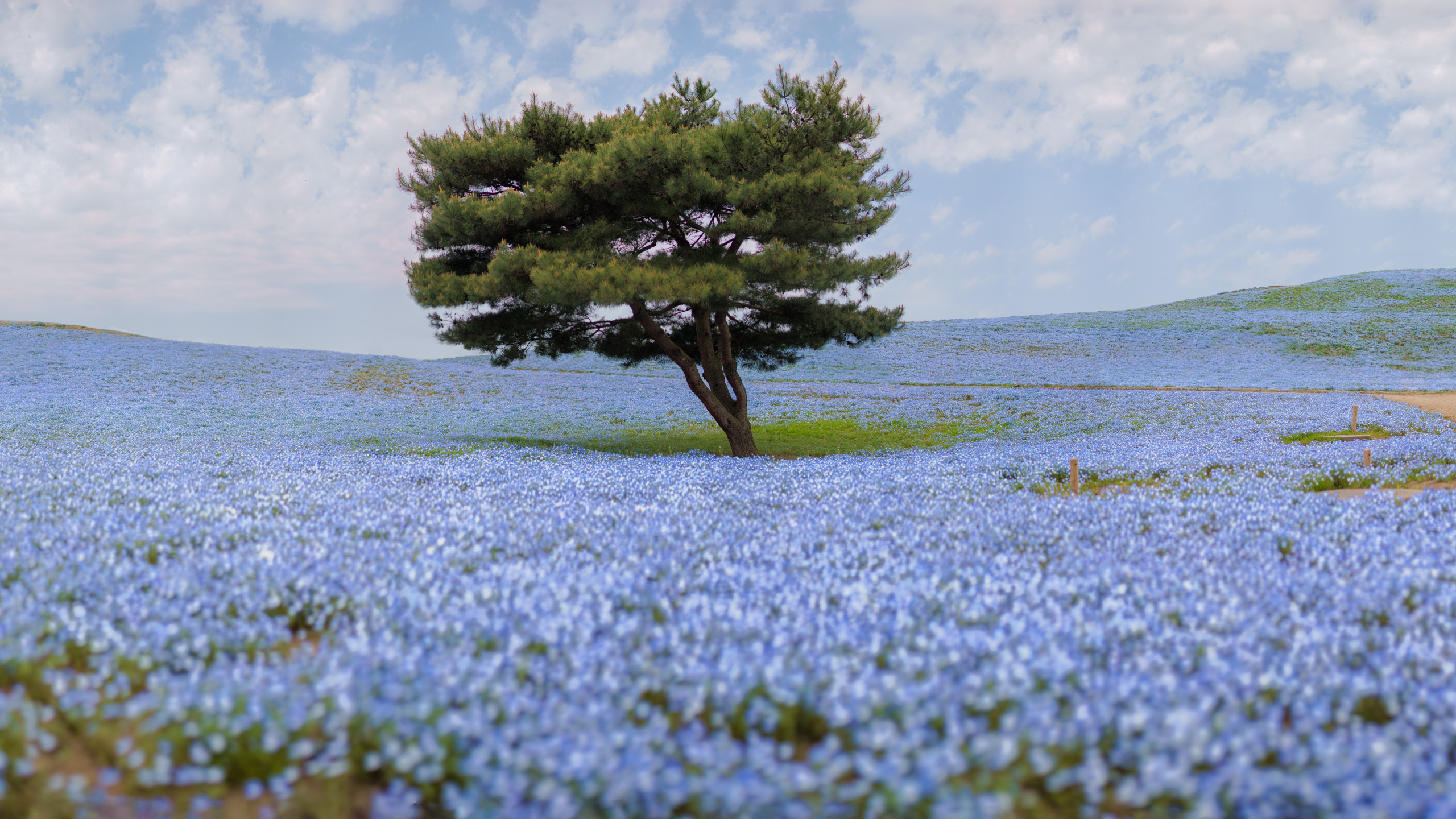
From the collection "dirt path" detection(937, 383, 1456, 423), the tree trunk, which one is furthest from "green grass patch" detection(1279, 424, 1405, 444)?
the tree trunk

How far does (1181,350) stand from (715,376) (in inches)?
1692

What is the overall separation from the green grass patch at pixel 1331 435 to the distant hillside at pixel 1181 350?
768 inches

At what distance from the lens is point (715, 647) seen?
3.51 m

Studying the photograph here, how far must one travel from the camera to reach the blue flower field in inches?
107

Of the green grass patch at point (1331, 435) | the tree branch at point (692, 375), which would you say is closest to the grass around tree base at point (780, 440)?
the tree branch at point (692, 375)

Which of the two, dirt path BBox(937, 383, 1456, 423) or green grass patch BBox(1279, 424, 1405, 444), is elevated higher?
dirt path BBox(937, 383, 1456, 423)

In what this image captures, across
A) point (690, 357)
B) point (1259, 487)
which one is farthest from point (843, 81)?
point (1259, 487)

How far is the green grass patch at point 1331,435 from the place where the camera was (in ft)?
57.0

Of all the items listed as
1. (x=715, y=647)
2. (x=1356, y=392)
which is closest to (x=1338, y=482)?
(x=715, y=647)

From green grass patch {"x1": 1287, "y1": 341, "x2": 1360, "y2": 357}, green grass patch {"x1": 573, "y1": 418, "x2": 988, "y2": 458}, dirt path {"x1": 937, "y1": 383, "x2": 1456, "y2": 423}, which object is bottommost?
green grass patch {"x1": 573, "y1": 418, "x2": 988, "y2": 458}

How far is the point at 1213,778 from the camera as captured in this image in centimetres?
262

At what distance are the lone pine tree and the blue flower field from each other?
22.6 feet

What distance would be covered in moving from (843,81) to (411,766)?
680 inches

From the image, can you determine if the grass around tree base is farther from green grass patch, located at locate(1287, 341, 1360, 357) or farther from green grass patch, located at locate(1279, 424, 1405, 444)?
green grass patch, located at locate(1287, 341, 1360, 357)
